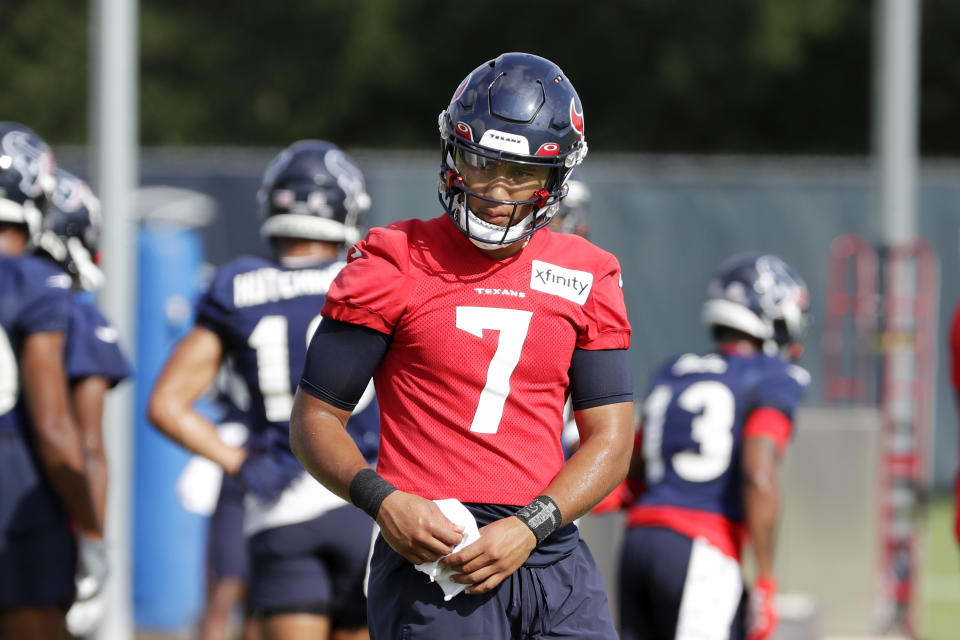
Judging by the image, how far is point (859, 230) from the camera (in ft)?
45.2

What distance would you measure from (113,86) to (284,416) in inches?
124

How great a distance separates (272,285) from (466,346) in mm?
1682

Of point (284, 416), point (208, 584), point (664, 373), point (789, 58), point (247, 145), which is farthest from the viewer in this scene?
point (247, 145)

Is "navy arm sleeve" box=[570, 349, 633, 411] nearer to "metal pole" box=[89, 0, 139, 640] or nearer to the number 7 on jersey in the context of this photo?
the number 7 on jersey

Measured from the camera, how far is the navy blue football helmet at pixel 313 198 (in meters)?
5.02

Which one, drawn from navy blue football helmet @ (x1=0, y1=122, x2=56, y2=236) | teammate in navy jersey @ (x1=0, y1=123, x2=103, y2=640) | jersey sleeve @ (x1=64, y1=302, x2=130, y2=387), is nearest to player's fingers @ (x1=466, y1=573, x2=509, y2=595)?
teammate in navy jersey @ (x1=0, y1=123, x2=103, y2=640)

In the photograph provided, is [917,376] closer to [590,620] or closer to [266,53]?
[590,620]

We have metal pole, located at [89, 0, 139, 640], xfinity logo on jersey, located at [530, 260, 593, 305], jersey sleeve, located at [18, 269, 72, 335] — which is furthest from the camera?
metal pole, located at [89, 0, 139, 640]

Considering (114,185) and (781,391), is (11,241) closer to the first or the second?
(781,391)

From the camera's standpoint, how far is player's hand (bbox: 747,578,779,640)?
16.9 ft

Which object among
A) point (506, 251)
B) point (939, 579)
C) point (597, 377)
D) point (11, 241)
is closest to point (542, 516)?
point (597, 377)

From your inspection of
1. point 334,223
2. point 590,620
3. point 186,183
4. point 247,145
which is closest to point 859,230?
point 186,183

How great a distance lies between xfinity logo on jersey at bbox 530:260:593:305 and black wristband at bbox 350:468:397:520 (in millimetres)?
561

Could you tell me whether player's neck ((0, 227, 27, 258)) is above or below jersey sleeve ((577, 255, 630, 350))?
above
